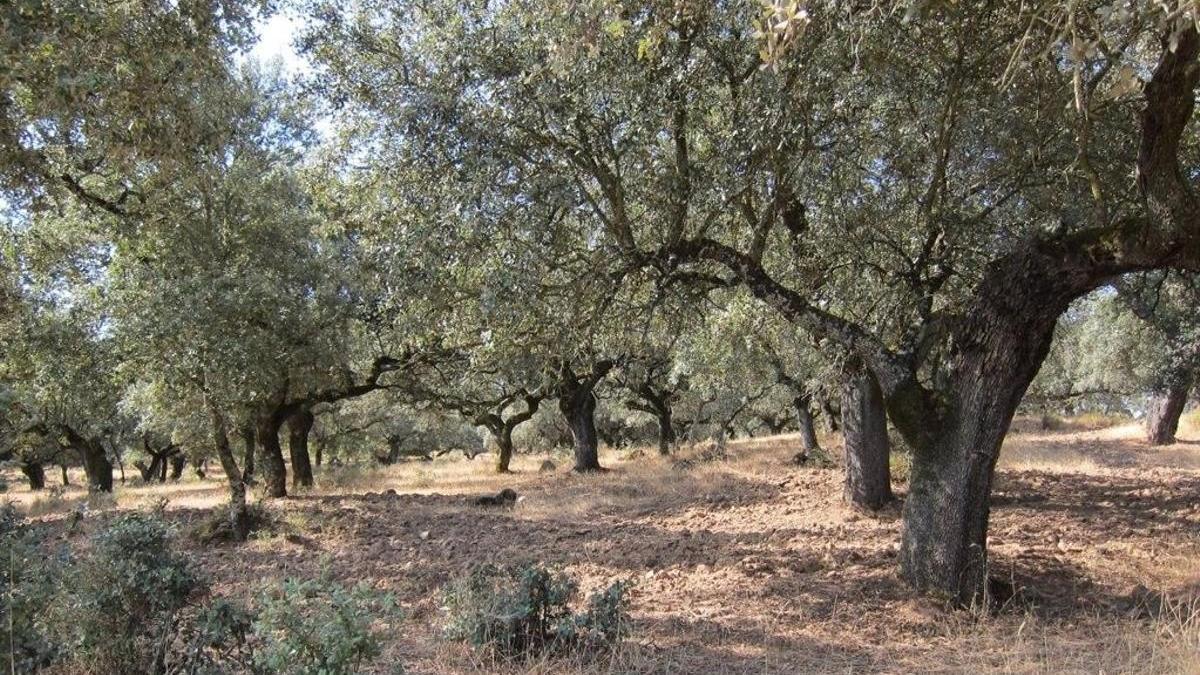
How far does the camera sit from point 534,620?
17.7ft

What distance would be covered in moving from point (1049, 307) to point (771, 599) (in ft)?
11.3

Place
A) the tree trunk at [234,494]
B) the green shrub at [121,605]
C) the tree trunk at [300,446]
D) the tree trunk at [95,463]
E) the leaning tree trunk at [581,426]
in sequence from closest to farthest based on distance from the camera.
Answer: the green shrub at [121,605]
the tree trunk at [234,494]
the tree trunk at [300,446]
the leaning tree trunk at [581,426]
the tree trunk at [95,463]

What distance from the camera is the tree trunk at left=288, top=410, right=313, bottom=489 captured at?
18109mm

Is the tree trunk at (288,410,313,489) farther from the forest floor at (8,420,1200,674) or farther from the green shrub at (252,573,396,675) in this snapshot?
the green shrub at (252,573,396,675)

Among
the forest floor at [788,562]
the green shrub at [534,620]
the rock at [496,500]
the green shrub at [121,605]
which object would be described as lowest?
the forest floor at [788,562]

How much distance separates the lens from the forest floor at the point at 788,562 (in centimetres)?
530

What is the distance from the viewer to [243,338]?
1072 centimetres

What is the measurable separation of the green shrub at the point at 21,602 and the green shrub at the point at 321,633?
46.3 inches

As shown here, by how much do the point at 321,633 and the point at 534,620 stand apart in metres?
2.20

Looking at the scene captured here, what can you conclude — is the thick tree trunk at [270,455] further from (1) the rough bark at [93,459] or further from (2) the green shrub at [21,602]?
(2) the green shrub at [21,602]

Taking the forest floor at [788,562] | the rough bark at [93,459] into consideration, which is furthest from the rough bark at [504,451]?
the rough bark at [93,459]

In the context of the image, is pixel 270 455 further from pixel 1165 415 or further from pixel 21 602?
pixel 1165 415

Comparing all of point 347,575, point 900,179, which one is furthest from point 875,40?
point 347,575

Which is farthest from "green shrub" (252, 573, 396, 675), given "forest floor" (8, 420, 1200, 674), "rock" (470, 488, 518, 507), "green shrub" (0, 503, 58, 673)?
"rock" (470, 488, 518, 507)
